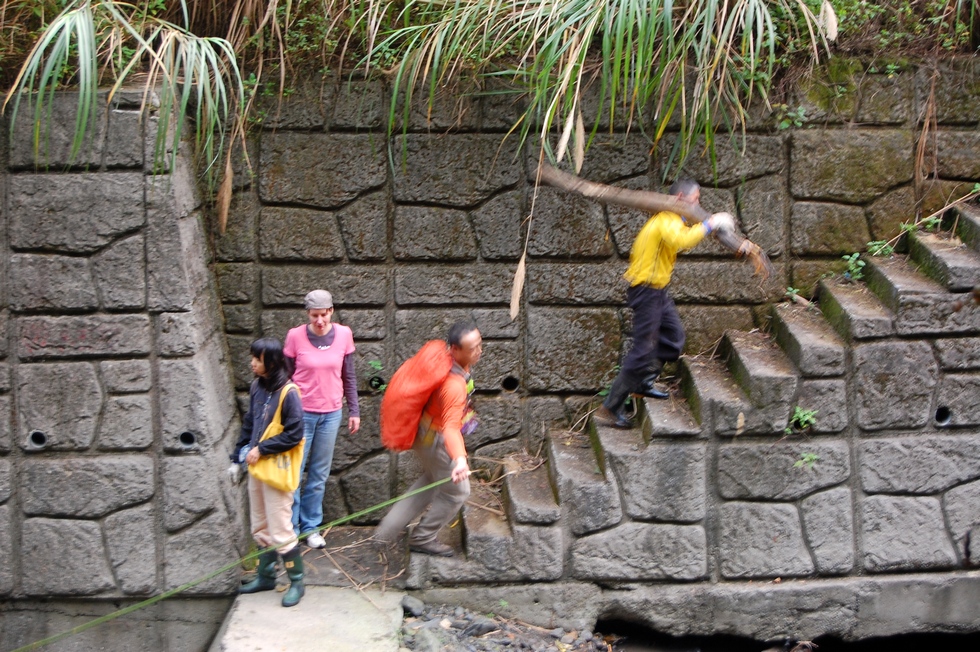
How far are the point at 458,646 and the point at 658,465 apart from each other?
1.21 meters

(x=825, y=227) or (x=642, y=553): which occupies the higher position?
(x=825, y=227)

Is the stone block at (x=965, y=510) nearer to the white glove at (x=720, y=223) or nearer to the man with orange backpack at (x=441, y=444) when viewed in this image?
the white glove at (x=720, y=223)

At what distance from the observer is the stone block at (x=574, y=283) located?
475 centimetres

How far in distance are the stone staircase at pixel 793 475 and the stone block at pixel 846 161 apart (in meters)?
0.46

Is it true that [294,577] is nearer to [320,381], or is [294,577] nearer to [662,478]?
[320,381]

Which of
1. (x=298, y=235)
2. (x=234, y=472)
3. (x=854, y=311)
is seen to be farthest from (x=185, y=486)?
(x=854, y=311)

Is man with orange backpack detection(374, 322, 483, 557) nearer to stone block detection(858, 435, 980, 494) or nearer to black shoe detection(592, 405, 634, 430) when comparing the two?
black shoe detection(592, 405, 634, 430)

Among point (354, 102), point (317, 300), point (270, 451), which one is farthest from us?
point (354, 102)

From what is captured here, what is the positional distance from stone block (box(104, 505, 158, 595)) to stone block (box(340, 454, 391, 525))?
947 millimetres

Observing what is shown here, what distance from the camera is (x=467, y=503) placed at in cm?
466

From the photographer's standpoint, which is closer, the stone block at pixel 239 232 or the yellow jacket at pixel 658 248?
the yellow jacket at pixel 658 248

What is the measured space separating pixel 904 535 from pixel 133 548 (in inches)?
141

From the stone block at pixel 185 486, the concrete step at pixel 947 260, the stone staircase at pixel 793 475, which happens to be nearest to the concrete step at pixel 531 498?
the stone staircase at pixel 793 475

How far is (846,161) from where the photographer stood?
4742mm
